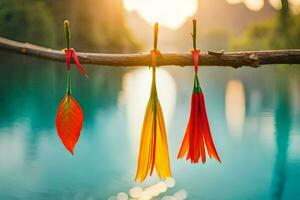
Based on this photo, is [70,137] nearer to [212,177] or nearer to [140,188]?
[140,188]

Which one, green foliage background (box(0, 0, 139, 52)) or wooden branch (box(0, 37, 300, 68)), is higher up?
green foliage background (box(0, 0, 139, 52))

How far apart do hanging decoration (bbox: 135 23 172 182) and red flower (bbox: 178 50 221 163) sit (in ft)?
0.23

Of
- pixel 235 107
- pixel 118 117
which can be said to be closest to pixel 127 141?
pixel 118 117

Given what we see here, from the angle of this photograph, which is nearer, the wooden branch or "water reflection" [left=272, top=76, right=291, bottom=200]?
the wooden branch

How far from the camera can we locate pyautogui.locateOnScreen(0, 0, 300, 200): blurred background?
1052 centimetres

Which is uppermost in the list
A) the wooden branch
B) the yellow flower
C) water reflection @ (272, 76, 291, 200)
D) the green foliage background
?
the green foliage background

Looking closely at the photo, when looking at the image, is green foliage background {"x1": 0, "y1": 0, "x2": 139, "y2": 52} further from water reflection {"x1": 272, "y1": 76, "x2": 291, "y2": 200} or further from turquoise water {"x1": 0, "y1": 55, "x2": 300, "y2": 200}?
water reflection {"x1": 272, "y1": 76, "x2": 291, "y2": 200}

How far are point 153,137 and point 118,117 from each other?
619 inches

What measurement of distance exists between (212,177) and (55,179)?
11.7 feet

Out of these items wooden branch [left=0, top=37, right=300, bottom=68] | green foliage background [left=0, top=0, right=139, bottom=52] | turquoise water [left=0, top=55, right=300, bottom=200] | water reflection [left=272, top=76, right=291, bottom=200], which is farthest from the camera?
green foliage background [left=0, top=0, right=139, bottom=52]

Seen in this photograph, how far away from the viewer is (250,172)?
11227mm

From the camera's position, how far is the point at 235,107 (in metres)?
19.4

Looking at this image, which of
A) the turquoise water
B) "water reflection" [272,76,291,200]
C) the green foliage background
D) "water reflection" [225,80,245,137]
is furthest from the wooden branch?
the green foliage background

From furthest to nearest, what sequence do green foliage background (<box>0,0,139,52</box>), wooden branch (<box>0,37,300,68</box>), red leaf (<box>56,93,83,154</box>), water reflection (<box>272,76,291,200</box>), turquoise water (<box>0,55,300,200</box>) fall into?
green foliage background (<box>0,0,139,52</box>), water reflection (<box>272,76,291,200</box>), turquoise water (<box>0,55,300,200</box>), red leaf (<box>56,93,83,154</box>), wooden branch (<box>0,37,300,68</box>)
